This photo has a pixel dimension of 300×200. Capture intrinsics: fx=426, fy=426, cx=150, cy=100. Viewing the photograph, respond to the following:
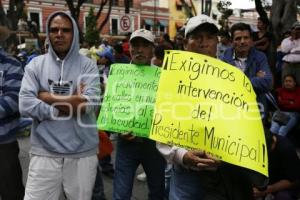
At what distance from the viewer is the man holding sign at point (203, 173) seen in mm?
2225

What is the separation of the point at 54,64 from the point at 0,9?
1371 centimetres

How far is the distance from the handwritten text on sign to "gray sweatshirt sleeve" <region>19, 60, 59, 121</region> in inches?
25.9

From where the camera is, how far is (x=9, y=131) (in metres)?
3.14

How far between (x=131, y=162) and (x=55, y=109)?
946 mm

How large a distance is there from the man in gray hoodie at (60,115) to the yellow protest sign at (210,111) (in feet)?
2.55

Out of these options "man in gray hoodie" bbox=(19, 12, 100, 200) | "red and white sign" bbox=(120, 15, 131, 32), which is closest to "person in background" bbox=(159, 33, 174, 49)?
"man in gray hoodie" bbox=(19, 12, 100, 200)

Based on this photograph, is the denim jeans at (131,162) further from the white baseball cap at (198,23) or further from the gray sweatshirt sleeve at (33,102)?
the white baseball cap at (198,23)

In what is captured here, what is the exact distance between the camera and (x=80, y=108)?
2812mm

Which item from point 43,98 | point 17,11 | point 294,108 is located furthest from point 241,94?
point 17,11

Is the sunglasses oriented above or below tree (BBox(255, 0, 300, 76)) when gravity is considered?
below

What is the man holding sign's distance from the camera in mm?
2225

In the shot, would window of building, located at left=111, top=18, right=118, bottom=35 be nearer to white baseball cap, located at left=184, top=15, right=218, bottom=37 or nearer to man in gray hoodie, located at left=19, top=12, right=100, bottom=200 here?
man in gray hoodie, located at left=19, top=12, right=100, bottom=200

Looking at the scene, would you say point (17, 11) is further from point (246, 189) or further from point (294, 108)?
point (246, 189)

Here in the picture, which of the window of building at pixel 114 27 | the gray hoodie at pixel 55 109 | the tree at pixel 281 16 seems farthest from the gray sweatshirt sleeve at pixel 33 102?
the window of building at pixel 114 27
